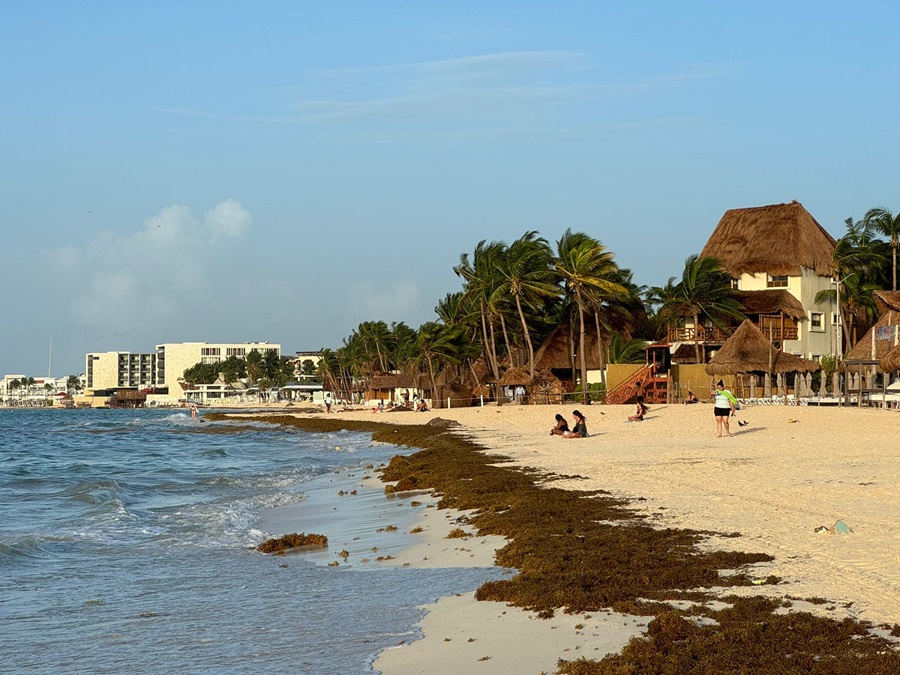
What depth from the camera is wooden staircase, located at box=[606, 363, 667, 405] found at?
5178 cm

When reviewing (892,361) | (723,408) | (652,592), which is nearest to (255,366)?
(892,361)

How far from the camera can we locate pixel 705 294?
188ft

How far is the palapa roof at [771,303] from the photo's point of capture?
57656 mm

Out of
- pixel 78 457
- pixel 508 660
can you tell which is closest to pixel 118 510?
pixel 508 660

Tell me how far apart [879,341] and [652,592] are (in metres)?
39.4

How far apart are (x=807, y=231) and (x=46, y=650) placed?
61.0 meters

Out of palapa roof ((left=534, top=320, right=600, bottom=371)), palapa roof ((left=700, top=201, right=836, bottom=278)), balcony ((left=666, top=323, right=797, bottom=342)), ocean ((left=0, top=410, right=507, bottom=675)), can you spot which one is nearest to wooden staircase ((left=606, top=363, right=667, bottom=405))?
balcony ((left=666, top=323, right=797, bottom=342))

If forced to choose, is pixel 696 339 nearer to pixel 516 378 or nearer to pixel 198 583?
pixel 516 378

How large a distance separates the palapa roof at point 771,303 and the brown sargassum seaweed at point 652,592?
4645 centimetres

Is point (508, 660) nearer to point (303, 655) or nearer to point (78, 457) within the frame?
point (303, 655)

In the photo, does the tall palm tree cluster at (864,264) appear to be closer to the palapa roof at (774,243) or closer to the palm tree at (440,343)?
the palapa roof at (774,243)

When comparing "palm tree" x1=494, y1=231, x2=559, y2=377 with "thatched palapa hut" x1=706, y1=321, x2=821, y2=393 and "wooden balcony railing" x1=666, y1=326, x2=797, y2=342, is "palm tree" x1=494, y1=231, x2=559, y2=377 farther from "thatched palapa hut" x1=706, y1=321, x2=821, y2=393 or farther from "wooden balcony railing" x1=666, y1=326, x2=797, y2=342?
"thatched palapa hut" x1=706, y1=321, x2=821, y2=393

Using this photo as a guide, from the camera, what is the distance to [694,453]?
20594 millimetres

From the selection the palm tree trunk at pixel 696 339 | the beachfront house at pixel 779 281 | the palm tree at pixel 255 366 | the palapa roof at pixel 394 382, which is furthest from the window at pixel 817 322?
the palm tree at pixel 255 366
